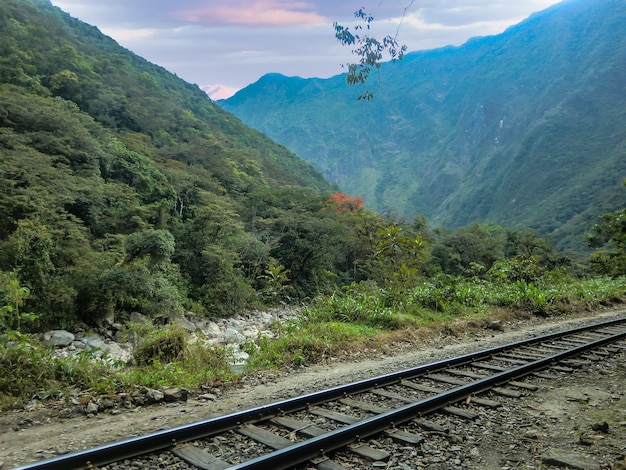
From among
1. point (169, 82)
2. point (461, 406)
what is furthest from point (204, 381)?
point (169, 82)

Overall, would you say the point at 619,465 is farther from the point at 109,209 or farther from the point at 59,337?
the point at 109,209

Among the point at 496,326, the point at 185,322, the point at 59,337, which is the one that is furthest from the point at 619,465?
the point at 185,322

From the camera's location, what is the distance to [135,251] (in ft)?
68.0

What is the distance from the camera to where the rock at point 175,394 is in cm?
530

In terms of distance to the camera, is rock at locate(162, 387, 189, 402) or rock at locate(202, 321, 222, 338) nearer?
rock at locate(162, 387, 189, 402)

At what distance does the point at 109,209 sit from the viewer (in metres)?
26.6

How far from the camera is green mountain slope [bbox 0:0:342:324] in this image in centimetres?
1988

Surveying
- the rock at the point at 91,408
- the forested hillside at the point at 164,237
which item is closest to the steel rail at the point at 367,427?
the rock at the point at 91,408

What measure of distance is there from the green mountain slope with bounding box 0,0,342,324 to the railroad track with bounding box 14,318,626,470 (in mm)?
3275

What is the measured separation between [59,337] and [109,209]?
413 inches

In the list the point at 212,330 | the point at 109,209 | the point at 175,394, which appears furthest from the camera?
the point at 109,209

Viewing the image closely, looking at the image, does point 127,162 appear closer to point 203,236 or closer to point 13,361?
point 203,236

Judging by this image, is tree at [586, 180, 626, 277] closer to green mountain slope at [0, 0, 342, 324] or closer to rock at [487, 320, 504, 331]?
rock at [487, 320, 504, 331]

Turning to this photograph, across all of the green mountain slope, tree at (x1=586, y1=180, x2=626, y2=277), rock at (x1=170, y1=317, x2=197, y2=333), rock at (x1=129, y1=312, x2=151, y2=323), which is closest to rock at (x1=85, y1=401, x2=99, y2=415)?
the green mountain slope
